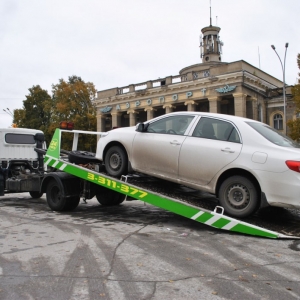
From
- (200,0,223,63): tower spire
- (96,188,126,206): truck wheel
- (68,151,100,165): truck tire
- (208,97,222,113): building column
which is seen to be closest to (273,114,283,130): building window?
(208,97,222,113): building column

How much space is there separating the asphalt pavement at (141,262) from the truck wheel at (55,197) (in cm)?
116

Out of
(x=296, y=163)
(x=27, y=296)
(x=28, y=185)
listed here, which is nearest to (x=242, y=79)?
(x=28, y=185)

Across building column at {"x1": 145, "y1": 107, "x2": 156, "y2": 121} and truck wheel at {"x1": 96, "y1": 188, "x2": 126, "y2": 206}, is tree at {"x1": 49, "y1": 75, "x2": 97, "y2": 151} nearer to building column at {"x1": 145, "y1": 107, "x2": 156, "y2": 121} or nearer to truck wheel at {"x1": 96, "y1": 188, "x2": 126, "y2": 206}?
building column at {"x1": 145, "y1": 107, "x2": 156, "y2": 121}

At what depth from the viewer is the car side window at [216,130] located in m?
6.09

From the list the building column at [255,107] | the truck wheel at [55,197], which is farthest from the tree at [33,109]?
the truck wheel at [55,197]

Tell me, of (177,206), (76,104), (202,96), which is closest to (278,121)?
(202,96)

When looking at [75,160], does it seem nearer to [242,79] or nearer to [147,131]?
[147,131]

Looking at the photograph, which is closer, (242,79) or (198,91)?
(242,79)

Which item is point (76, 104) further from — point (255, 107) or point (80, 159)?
point (80, 159)

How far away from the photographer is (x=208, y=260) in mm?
4707

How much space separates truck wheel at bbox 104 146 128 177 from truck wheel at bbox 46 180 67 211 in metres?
1.67

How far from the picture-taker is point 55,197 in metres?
9.00

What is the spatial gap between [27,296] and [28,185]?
684 cm

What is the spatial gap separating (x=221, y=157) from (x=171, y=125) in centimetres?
134
